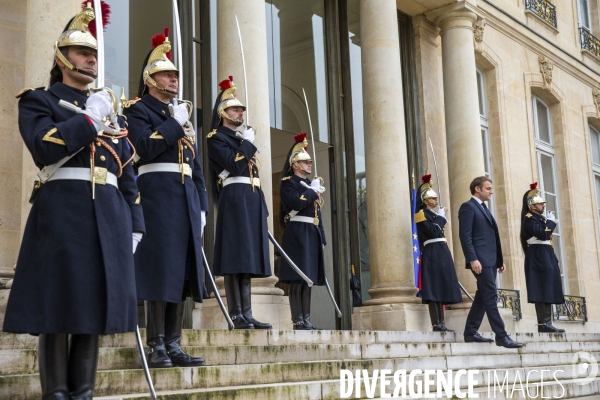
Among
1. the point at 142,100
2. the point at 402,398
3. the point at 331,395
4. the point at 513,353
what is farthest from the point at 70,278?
the point at 513,353

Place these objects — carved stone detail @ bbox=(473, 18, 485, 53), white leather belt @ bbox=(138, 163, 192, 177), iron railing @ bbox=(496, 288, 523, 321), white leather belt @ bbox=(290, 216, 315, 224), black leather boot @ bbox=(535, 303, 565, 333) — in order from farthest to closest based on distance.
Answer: carved stone detail @ bbox=(473, 18, 485, 53) → iron railing @ bbox=(496, 288, 523, 321) → black leather boot @ bbox=(535, 303, 565, 333) → white leather belt @ bbox=(290, 216, 315, 224) → white leather belt @ bbox=(138, 163, 192, 177)

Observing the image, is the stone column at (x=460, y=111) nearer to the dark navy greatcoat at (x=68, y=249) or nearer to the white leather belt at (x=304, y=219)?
the white leather belt at (x=304, y=219)

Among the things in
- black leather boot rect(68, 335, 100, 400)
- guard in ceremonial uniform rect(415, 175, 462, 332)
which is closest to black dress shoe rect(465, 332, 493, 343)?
guard in ceremonial uniform rect(415, 175, 462, 332)

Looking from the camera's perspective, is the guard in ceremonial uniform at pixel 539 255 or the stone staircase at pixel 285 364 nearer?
the stone staircase at pixel 285 364

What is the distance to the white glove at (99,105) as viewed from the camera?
331 cm

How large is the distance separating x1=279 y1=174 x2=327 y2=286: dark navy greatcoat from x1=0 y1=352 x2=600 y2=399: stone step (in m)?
1.60

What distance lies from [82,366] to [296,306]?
4.45 meters

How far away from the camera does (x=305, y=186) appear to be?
25.1 feet

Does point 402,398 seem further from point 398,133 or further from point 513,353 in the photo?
point 398,133

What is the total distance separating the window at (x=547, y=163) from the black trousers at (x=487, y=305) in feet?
26.3

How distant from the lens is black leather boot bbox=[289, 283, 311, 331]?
750 cm

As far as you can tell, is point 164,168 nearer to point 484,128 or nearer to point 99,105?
point 99,105

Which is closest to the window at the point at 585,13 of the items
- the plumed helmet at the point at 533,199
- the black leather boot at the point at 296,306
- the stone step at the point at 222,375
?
the plumed helmet at the point at 533,199

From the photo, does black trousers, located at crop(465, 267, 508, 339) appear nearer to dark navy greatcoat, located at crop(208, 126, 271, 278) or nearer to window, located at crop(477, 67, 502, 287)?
dark navy greatcoat, located at crop(208, 126, 271, 278)
